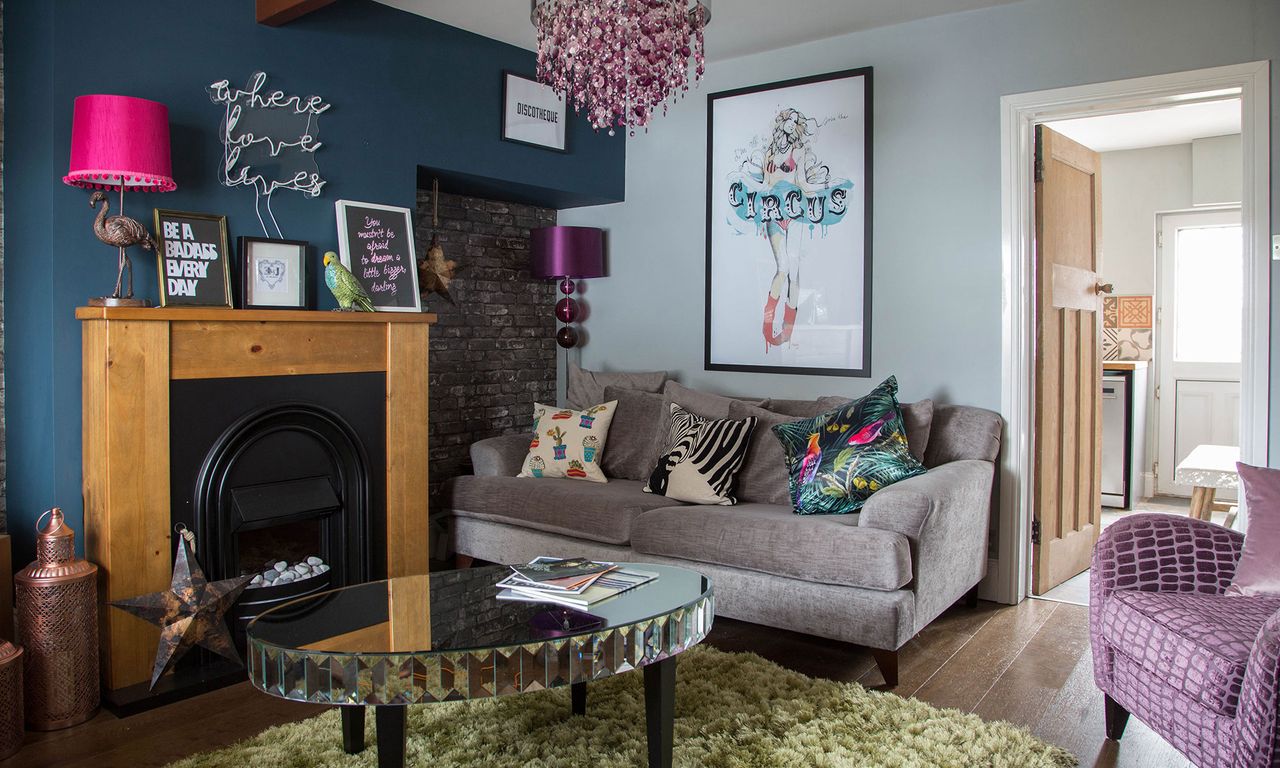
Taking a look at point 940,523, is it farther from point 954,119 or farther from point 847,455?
point 954,119

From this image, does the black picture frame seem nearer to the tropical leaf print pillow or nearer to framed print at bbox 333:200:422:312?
framed print at bbox 333:200:422:312

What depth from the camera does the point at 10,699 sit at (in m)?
2.37

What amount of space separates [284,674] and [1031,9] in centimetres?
347

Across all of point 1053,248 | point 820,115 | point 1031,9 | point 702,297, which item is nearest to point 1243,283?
point 1053,248

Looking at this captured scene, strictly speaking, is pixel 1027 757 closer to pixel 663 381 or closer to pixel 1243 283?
pixel 1243 283

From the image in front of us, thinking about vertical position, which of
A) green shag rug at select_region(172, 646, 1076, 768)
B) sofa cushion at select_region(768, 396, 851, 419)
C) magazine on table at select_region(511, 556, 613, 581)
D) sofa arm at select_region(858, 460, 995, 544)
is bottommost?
green shag rug at select_region(172, 646, 1076, 768)

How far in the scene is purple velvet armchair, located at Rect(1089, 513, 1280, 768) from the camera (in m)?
1.75

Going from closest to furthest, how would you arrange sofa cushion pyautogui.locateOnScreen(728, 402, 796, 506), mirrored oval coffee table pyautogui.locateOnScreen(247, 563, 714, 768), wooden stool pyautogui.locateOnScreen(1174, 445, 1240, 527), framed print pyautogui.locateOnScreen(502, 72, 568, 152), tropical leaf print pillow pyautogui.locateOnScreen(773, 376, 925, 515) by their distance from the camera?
mirrored oval coffee table pyautogui.locateOnScreen(247, 563, 714, 768), tropical leaf print pillow pyautogui.locateOnScreen(773, 376, 925, 515), sofa cushion pyautogui.locateOnScreen(728, 402, 796, 506), wooden stool pyautogui.locateOnScreen(1174, 445, 1240, 527), framed print pyautogui.locateOnScreen(502, 72, 568, 152)

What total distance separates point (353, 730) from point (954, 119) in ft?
10.3

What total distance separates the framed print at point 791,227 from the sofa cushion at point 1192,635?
6.26ft

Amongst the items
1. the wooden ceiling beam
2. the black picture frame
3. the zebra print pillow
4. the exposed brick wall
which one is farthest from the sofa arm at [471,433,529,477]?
the wooden ceiling beam

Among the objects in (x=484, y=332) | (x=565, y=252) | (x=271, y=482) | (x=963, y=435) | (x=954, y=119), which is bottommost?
(x=271, y=482)

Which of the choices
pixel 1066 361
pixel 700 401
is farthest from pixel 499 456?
pixel 1066 361

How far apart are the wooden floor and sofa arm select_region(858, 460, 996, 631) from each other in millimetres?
168
